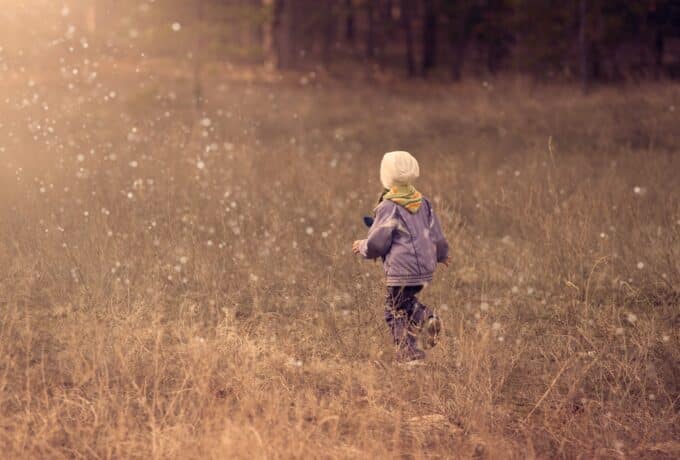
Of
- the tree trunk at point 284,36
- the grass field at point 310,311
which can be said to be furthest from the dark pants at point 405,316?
the tree trunk at point 284,36

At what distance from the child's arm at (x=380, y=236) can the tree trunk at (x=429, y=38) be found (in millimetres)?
26490

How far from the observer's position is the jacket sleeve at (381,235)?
4.27 m

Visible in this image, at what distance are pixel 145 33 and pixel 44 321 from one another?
47.4 feet

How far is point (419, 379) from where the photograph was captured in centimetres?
→ 416

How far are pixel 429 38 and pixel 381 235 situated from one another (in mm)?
28341

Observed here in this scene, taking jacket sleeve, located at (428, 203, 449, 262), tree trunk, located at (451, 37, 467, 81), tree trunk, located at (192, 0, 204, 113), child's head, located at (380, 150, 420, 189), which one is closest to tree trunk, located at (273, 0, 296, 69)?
tree trunk, located at (451, 37, 467, 81)

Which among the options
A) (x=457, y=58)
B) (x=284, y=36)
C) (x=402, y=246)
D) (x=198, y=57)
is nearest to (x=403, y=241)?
(x=402, y=246)

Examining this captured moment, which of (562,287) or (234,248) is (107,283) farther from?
(562,287)

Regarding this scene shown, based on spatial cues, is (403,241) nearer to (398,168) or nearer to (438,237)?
(438,237)

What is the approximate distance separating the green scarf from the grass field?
72 centimetres

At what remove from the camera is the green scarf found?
4324 millimetres

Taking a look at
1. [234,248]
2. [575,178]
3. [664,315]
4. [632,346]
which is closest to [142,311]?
[234,248]

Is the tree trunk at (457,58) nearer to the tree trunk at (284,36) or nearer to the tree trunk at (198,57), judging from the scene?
the tree trunk at (284,36)

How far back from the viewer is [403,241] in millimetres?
4340
